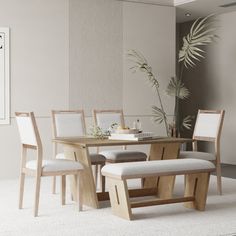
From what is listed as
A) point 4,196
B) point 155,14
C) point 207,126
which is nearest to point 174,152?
point 207,126

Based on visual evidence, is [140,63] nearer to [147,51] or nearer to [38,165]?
[147,51]

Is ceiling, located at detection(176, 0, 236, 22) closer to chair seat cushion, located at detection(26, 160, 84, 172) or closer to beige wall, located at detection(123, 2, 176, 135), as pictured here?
beige wall, located at detection(123, 2, 176, 135)

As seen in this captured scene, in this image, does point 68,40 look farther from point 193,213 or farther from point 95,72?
point 193,213

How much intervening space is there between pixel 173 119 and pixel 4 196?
3.81m

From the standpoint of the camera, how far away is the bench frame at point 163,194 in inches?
181

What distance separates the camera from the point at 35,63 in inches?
294

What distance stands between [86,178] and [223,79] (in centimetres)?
504

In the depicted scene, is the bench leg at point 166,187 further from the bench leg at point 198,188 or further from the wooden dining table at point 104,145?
the bench leg at point 198,188

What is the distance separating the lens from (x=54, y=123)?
20.1 feet

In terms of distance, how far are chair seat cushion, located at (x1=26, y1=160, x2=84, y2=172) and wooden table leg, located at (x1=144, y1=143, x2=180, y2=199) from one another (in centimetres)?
110

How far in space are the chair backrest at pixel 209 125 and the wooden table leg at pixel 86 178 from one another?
1.71 m

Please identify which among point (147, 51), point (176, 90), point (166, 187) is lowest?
point (166, 187)

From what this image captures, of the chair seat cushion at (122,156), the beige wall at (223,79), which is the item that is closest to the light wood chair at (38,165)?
the chair seat cushion at (122,156)

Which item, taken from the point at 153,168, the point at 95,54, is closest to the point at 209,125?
the point at 153,168
